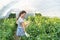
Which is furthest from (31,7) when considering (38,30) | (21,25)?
(21,25)

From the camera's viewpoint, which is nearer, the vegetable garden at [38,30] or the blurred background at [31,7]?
the vegetable garden at [38,30]

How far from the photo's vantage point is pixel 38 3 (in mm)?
8758

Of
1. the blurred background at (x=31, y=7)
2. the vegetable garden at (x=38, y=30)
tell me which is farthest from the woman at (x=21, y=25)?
the blurred background at (x=31, y=7)

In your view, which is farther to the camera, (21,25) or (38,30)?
(38,30)

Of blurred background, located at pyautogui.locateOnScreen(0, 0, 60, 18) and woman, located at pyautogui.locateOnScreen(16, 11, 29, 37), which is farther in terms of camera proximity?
blurred background, located at pyautogui.locateOnScreen(0, 0, 60, 18)

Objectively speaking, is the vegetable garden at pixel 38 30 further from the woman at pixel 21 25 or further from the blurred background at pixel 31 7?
the blurred background at pixel 31 7

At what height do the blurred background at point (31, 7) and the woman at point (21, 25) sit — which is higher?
the blurred background at point (31, 7)

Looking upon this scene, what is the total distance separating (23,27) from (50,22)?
932 millimetres

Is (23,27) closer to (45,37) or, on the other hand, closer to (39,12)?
(45,37)

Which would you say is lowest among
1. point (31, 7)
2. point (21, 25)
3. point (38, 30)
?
point (38, 30)

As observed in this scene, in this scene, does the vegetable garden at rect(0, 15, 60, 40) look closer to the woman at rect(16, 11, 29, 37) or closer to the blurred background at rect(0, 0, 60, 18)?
the woman at rect(16, 11, 29, 37)

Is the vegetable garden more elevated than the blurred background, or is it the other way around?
the blurred background

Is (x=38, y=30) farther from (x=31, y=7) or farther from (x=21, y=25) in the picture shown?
(x=31, y=7)

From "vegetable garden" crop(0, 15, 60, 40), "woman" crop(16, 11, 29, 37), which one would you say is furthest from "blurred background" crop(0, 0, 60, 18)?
"woman" crop(16, 11, 29, 37)
